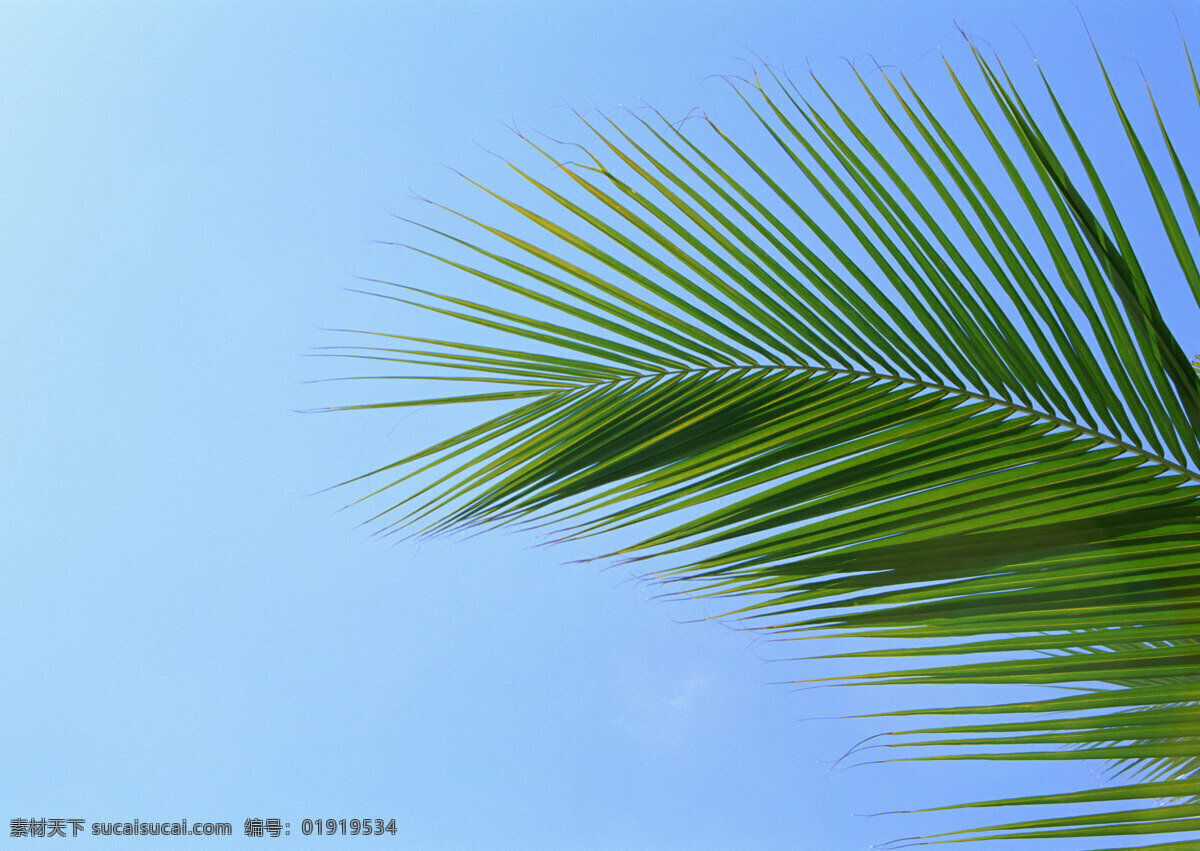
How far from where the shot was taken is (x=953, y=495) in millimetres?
855

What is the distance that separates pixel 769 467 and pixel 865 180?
0.37 metres

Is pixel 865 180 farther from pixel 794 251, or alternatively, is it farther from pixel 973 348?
pixel 973 348

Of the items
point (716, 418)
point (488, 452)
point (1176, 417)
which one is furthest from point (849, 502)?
point (488, 452)

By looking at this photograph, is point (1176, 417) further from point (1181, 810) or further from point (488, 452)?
point (488, 452)

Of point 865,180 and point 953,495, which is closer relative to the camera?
point 953,495

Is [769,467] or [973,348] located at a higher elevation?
[973,348]

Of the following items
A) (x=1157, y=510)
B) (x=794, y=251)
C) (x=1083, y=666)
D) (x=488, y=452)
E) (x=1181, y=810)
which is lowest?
(x=1181, y=810)

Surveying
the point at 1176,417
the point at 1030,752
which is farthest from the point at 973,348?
the point at 1030,752

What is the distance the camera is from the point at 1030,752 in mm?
746

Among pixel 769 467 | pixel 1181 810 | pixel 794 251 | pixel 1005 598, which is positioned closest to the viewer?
pixel 1181 810

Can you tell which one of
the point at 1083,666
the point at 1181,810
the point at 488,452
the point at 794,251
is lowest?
the point at 1181,810

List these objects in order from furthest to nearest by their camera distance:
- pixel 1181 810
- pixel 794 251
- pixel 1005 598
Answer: pixel 794 251, pixel 1005 598, pixel 1181 810

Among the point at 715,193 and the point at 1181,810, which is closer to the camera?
the point at 1181,810

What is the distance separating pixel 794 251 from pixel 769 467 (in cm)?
29
